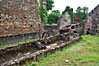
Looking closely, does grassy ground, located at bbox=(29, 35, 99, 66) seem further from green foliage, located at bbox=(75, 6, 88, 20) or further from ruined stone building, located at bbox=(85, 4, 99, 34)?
green foliage, located at bbox=(75, 6, 88, 20)

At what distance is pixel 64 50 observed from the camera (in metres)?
12.9

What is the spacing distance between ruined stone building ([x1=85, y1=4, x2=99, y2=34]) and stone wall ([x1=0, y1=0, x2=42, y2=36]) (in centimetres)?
472

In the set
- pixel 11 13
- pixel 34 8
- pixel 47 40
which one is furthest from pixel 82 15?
pixel 47 40

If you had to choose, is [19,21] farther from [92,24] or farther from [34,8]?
[92,24]

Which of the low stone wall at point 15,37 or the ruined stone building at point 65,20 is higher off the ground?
the ruined stone building at point 65,20

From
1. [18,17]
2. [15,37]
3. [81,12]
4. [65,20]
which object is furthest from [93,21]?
[81,12]

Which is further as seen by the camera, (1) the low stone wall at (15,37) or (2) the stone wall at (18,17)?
(2) the stone wall at (18,17)

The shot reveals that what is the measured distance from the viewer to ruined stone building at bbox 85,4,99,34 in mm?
22094

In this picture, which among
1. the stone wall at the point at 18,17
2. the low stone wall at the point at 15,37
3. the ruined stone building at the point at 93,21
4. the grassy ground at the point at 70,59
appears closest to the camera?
the grassy ground at the point at 70,59

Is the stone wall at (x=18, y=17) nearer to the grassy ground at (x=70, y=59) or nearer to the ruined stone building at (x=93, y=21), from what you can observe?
the ruined stone building at (x=93, y=21)

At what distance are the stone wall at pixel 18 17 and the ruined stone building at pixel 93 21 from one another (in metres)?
4.72

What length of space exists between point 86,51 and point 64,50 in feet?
3.54

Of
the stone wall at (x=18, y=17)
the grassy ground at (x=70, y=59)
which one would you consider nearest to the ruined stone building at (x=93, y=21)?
the stone wall at (x=18, y=17)

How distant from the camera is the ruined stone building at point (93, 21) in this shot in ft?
72.5
